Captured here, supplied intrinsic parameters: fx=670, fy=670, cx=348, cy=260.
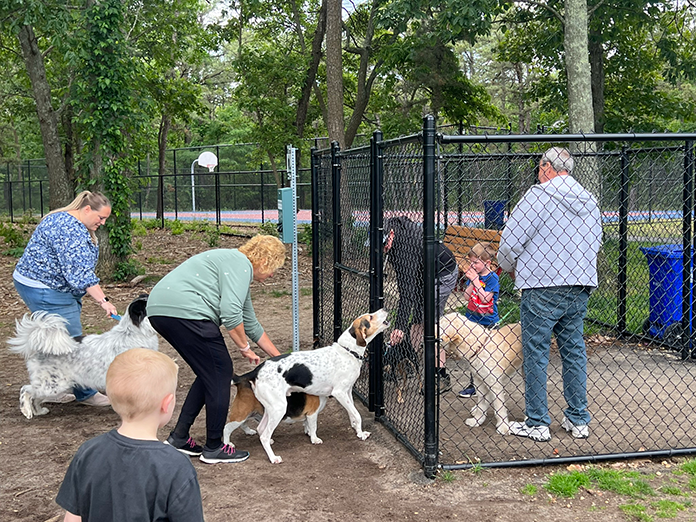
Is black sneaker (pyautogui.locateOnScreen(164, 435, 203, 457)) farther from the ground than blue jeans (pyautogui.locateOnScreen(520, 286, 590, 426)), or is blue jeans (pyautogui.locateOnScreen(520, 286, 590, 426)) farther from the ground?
blue jeans (pyautogui.locateOnScreen(520, 286, 590, 426))

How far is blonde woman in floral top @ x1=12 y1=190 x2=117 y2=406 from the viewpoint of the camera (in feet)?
16.9

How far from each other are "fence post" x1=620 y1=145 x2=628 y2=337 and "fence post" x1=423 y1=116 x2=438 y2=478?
11.3ft

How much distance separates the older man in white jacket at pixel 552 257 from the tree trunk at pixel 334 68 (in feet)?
29.3

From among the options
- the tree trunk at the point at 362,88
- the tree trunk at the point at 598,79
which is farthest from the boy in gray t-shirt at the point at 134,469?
the tree trunk at the point at 598,79

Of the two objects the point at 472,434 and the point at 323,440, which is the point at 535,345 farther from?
the point at 323,440

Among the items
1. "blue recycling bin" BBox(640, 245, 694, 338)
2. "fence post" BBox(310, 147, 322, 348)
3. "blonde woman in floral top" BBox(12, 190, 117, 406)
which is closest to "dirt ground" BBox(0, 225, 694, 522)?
"blonde woman in floral top" BBox(12, 190, 117, 406)

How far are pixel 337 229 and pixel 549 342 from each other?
7.10 ft

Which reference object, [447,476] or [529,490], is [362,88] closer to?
[447,476]

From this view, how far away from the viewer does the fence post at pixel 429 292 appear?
3.96 meters

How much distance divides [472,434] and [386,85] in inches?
487

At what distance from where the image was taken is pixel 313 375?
15.0 ft

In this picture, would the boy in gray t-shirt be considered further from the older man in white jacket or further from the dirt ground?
the older man in white jacket

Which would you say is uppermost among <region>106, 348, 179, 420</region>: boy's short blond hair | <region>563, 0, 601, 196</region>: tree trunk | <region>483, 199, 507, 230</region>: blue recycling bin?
<region>563, 0, 601, 196</region>: tree trunk

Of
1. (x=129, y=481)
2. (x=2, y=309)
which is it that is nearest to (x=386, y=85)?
(x=2, y=309)
